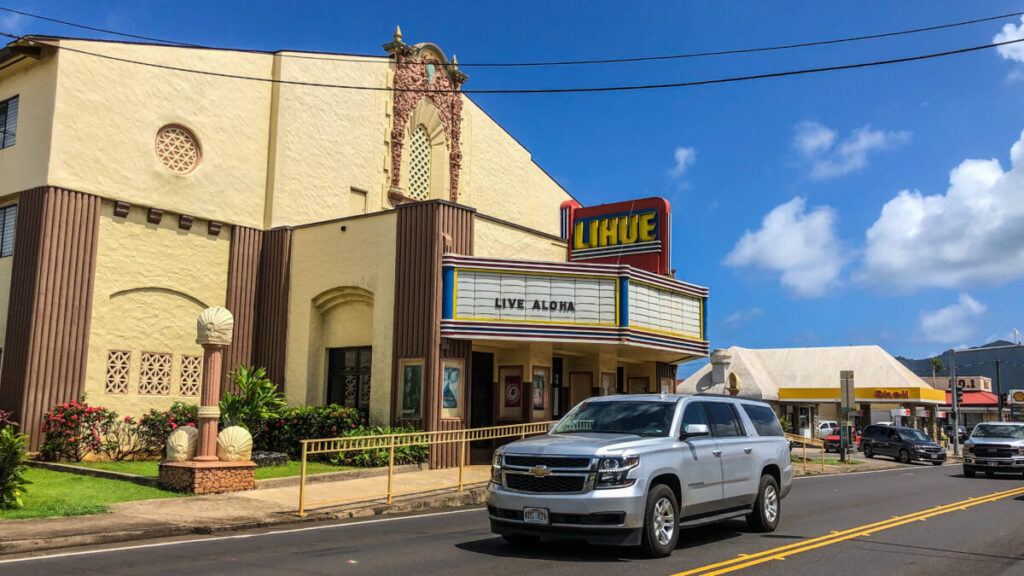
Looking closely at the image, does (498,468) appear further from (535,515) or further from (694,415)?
(694,415)

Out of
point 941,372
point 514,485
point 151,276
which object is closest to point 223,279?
point 151,276

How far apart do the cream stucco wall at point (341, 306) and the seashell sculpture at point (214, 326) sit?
6121mm

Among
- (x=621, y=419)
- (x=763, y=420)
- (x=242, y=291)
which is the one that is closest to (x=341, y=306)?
(x=242, y=291)

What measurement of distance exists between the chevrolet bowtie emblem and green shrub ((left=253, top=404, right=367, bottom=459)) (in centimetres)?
1175

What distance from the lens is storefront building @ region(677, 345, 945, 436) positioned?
169 ft

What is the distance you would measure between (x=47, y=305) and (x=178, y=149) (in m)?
5.43

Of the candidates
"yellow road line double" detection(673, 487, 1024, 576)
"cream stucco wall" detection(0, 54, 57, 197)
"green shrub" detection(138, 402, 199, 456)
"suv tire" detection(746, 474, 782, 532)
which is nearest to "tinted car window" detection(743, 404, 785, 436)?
"suv tire" detection(746, 474, 782, 532)

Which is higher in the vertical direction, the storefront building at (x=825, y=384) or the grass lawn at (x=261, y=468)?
the storefront building at (x=825, y=384)

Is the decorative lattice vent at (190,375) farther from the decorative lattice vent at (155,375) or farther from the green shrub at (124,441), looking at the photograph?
the green shrub at (124,441)

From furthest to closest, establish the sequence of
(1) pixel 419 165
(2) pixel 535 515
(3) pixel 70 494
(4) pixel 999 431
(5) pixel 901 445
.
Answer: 1. (5) pixel 901 445
2. (1) pixel 419 165
3. (4) pixel 999 431
4. (3) pixel 70 494
5. (2) pixel 535 515

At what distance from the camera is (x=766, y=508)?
1141 centimetres

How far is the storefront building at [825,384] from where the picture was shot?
51.4 metres

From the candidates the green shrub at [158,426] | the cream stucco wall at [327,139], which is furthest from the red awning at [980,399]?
the green shrub at [158,426]

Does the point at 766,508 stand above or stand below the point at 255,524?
above
